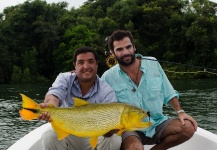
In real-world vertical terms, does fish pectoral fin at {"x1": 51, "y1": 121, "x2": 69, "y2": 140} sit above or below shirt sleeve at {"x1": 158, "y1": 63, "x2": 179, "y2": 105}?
below

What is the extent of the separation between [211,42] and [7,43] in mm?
29253

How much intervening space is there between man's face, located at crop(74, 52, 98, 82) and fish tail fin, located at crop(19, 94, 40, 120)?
888 millimetres

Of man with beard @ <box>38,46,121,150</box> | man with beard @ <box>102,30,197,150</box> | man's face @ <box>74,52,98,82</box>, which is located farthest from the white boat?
man's face @ <box>74,52,98,82</box>

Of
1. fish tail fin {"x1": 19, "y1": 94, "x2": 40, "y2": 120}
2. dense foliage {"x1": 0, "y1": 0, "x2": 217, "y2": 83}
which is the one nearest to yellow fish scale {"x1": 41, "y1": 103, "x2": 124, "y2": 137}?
fish tail fin {"x1": 19, "y1": 94, "x2": 40, "y2": 120}

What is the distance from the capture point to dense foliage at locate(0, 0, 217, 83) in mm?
46844

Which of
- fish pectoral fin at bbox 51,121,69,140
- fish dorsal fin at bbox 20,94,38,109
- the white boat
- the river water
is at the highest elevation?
fish dorsal fin at bbox 20,94,38,109

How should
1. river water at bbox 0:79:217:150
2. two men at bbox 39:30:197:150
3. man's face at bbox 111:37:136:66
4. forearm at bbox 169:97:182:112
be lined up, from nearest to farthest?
two men at bbox 39:30:197:150, man's face at bbox 111:37:136:66, forearm at bbox 169:97:182:112, river water at bbox 0:79:217:150

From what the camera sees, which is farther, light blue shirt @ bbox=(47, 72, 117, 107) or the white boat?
the white boat

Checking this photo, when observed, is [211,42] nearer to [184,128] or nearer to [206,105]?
[206,105]

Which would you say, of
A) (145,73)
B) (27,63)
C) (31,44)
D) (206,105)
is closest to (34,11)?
(31,44)

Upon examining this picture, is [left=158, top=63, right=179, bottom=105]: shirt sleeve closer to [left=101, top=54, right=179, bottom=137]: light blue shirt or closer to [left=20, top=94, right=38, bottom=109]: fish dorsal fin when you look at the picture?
[left=101, top=54, right=179, bottom=137]: light blue shirt

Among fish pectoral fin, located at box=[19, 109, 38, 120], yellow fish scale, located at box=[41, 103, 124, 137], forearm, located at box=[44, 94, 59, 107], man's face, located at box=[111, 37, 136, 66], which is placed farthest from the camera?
man's face, located at box=[111, 37, 136, 66]

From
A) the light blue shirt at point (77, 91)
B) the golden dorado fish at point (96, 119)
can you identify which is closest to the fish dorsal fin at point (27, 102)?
the golden dorado fish at point (96, 119)

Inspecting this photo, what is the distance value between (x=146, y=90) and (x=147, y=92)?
0.03 metres
